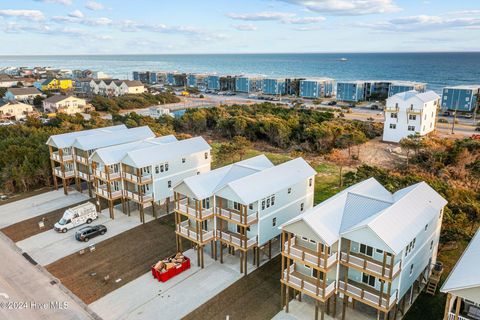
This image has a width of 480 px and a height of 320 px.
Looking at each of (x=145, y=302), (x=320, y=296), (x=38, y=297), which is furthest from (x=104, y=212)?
(x=320, y=296)

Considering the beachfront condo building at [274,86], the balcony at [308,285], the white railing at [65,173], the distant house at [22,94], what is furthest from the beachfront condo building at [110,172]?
the beachfront condo building at [274,86]

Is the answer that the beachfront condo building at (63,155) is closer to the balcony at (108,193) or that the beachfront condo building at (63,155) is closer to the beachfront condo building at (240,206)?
the balcony at (108,193)

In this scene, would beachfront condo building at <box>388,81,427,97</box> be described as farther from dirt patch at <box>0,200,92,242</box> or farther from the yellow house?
the yellow house

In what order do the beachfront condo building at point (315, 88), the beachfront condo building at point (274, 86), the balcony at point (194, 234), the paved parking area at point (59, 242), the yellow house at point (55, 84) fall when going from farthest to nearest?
Result: the yellow house at point (55, 84)
the beachfront condo building at point (274, 86)
the beachfront condo building at point (315, 88)
the paved parking area at point (59, 242)
the balcony at point (194, 234)

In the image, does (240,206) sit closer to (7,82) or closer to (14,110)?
(14,110)

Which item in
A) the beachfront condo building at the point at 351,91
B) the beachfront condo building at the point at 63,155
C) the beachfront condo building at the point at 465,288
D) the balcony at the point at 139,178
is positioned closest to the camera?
the beachfront condo building at the point at 465,288

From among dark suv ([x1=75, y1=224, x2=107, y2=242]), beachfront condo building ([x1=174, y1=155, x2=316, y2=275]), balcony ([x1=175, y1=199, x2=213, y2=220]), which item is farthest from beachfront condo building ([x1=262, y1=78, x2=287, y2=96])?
balcony ([x1=175, y1=199, x2=213, y2=220])
